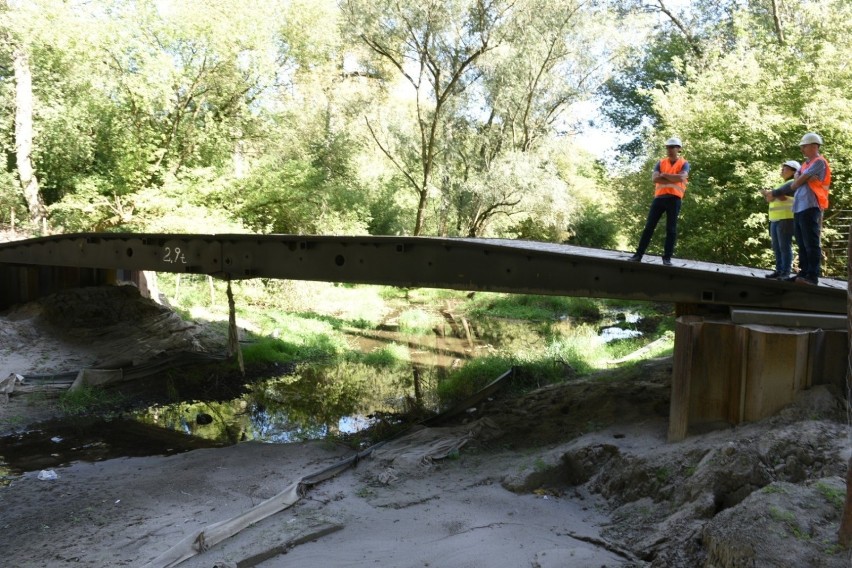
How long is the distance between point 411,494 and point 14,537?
173 inches

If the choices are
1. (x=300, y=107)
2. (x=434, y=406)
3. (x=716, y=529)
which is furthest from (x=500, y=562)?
(x=300, y=107)

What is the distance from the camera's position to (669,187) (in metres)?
8.75

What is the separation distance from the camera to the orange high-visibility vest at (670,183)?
8609 mm

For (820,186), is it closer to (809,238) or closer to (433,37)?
(809,238)

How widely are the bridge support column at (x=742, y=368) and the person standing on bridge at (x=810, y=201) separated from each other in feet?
3.71

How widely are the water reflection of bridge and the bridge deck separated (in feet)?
0.05

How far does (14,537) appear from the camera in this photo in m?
6.93

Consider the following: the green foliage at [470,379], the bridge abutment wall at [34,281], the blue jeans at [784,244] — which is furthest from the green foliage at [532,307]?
the blue jeans at [784,244]

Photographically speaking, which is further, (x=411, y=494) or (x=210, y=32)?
(x=210, y=32)

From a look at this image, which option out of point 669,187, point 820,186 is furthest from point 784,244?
point 669,187

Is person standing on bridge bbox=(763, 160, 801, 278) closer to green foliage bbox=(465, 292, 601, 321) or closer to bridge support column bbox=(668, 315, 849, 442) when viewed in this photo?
bridge support column bbox=(668, 315, 849, 442)

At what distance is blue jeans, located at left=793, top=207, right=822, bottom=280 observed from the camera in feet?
24.5

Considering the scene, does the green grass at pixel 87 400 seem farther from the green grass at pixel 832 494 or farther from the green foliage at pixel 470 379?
the green grass at pixel 832 494

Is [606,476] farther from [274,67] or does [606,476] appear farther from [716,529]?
[274,67]
